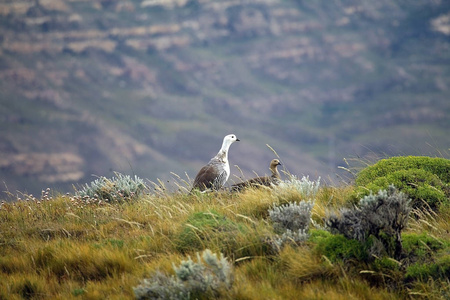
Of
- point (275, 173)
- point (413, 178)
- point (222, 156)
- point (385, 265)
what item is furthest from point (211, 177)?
point (385, 265)

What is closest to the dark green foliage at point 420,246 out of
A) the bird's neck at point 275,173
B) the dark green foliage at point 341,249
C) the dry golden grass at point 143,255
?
the dry golden grass at point 143,255

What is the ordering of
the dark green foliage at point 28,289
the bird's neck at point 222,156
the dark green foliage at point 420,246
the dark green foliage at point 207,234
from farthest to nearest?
1. the bird's neck at point 222,156
2. the dark green foliage at point 207,234
3. the dark green foliage at point 28,289
4. the dark green foliage at point 420,246

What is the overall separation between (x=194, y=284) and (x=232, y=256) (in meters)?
1.29

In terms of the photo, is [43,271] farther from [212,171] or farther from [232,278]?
[212,171]

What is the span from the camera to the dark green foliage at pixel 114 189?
11.2m

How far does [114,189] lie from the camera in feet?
36.7

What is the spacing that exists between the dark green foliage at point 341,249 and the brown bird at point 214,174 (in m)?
5.83

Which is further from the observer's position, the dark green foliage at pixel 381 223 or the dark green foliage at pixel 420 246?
the dark green foliage at pixel 420 246

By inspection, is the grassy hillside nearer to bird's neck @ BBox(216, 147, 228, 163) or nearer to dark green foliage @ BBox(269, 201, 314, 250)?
dark green foliage @ BBox(269, 201, 314, 250)

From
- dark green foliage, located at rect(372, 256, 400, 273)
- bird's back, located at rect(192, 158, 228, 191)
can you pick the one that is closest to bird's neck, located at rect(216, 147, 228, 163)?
bird's back, located at rect(192, 158, 228, 191)

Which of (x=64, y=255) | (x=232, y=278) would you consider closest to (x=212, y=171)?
(x=64, y=255)

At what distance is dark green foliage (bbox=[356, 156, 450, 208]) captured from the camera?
8.46 meters

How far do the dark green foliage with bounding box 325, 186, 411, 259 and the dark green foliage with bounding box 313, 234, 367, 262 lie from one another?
9 cm

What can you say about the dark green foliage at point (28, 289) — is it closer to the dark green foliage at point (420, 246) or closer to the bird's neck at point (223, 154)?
the dark green foliage at point (420, 246)
